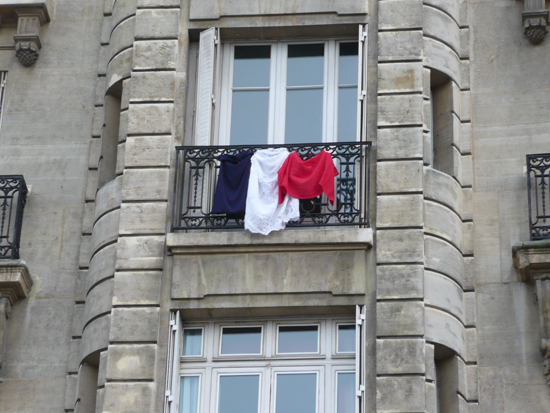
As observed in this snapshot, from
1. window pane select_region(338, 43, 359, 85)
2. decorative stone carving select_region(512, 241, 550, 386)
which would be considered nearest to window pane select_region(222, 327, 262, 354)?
decorative stone carving select_region(512, 241, 550, 386)

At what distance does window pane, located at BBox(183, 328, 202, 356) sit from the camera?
17953mm

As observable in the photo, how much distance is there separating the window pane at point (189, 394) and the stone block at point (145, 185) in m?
2.52

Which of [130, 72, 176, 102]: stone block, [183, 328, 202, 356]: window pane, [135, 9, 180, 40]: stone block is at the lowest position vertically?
[183, 328, 202, 356]: window pane

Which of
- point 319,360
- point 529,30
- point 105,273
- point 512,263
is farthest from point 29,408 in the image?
point 529,30

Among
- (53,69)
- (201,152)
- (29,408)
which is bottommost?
(29,408)

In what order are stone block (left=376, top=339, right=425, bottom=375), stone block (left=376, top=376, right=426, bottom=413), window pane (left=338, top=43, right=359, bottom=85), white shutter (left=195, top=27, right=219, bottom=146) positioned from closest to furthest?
stone block (left=376, top=376, right=426, bottom=413) < stone block (left=376, top=339, right=425, bottom=375) < white shutter (left=195, top=27, right=219, bottom=146) < window pane (left=338, top=43, right=359, bottom=85)

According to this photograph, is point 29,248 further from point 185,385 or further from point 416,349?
point 416,349

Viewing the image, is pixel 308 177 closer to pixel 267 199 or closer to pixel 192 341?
pixel 267 199

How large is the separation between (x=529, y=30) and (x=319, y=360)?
5.97m

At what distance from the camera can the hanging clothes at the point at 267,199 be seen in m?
18.1

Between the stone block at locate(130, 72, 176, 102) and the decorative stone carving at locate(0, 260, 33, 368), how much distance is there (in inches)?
112

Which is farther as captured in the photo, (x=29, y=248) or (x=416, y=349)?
(x=29, y=248)

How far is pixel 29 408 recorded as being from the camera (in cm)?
1831

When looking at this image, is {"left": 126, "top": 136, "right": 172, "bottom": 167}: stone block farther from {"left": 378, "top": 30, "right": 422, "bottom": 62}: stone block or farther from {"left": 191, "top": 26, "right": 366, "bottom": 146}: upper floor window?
{"left": 378, "top": 30, "right": 422, "bottom": 62}: stone block
